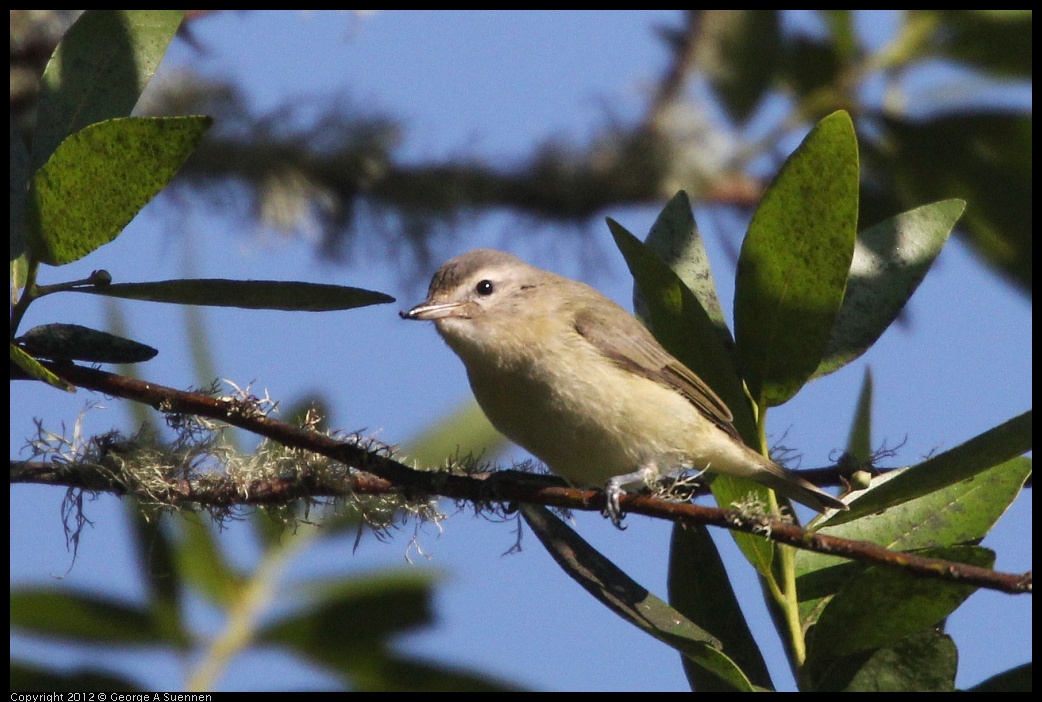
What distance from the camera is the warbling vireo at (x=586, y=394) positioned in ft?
9.94

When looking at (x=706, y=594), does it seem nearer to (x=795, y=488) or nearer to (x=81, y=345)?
(x=795, y=488)

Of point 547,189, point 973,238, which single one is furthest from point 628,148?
point 973,238

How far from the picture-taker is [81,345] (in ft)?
6.04

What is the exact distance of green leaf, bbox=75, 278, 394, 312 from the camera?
1.77 m

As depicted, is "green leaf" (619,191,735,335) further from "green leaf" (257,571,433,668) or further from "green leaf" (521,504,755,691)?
"green leaf" (257,571,433,668)

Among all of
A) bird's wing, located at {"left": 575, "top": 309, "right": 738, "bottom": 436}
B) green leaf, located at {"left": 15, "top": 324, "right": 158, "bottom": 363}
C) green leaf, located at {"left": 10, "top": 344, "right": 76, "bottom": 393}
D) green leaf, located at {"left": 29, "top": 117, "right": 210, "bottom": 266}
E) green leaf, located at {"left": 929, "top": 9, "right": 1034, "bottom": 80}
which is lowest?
green leaf, located at {"left": 10, "top": 344, "right": 76, "bottom": 393}

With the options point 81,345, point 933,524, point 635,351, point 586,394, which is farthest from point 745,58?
point 81,345

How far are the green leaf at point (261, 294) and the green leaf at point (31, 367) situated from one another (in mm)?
210

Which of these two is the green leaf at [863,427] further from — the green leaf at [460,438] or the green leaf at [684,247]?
the green leaf at [460,438]

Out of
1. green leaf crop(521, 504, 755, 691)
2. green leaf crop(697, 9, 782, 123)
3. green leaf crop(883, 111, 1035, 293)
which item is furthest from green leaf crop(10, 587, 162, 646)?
green leaf crop(697, 9, 782, 123)

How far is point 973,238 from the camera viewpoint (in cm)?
423

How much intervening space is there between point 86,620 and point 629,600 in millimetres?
1567

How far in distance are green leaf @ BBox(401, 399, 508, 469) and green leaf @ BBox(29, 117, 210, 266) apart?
70.7 inches

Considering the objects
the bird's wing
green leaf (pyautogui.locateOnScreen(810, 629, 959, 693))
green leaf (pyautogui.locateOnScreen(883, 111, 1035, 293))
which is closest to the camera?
green leaf (pyautogui.locateOnScreen(810, 629, 959, 693))
